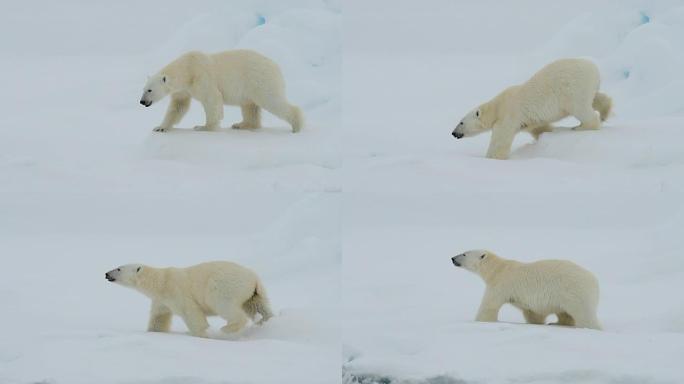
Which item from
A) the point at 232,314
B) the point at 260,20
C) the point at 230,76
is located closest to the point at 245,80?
the point at 230,76

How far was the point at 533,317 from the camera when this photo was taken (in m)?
4.76

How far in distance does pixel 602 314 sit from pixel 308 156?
1.82 m

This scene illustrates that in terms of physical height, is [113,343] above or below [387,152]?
below

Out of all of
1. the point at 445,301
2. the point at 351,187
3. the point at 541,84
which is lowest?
the point at 445,301

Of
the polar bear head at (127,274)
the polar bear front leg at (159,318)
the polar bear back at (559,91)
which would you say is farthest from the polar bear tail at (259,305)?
the polar bear back at (559,91)

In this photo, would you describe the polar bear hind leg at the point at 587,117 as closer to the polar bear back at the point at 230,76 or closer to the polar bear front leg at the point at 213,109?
the polar bear back at the point at 230,76

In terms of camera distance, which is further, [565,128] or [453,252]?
[453,252]

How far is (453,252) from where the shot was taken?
267 inches

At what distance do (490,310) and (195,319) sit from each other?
1.42 m

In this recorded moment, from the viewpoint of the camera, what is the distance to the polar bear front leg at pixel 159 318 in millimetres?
4734

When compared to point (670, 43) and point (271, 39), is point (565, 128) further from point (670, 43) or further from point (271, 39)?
point (271, 39)

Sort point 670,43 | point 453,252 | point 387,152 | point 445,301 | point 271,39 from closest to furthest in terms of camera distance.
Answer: point 445,301 → point 387,152 → point 453,252 → point 670,43 → point 271,39

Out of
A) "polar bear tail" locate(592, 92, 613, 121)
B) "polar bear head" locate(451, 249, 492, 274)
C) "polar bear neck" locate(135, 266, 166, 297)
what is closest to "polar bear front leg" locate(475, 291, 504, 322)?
"polar bear head" locate(451, 249, 492, 274)

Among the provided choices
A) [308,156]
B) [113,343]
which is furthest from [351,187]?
[113,343]
